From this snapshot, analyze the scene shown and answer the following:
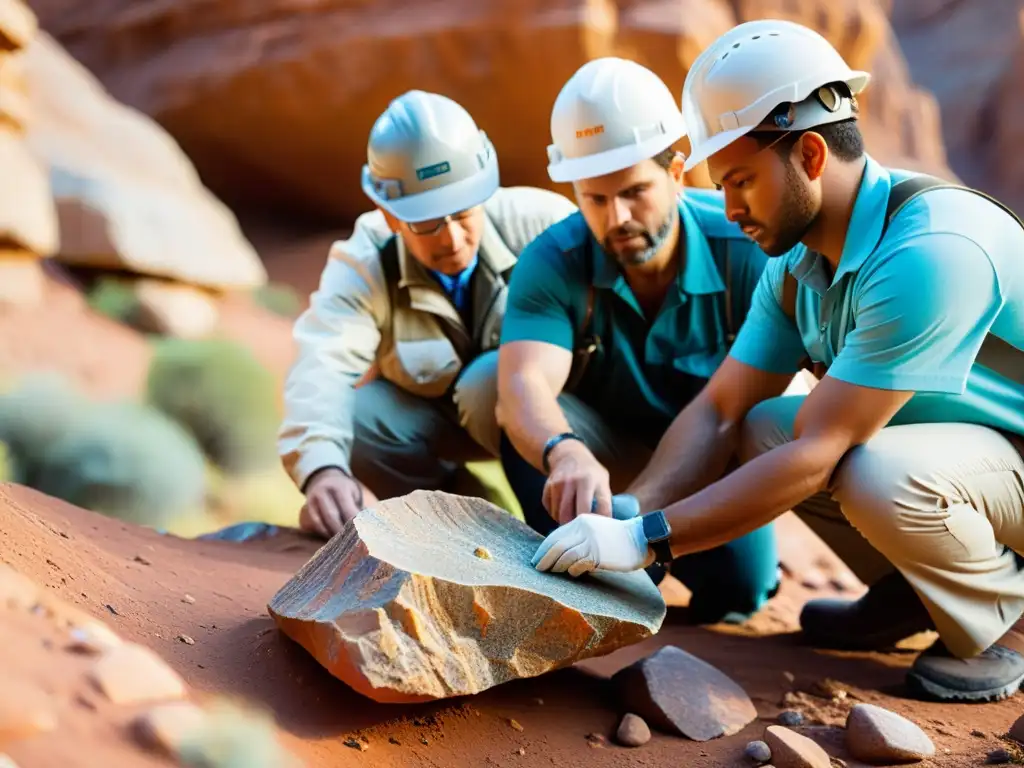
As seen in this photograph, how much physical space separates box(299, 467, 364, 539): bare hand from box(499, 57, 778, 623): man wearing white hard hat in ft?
1.63

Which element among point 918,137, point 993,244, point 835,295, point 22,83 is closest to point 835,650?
point 835,295

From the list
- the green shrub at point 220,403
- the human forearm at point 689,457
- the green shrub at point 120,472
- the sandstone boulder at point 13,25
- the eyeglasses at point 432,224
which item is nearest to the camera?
the human forearm at point 689,457

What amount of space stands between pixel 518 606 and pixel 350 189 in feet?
24.4

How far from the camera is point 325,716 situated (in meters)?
1.90

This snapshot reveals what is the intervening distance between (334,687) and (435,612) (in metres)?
0.28

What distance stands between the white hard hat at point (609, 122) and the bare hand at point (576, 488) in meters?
0.76

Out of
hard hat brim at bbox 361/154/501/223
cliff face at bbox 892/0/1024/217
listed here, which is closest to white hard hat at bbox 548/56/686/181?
hard hat brim at bbox 361/154/501/223

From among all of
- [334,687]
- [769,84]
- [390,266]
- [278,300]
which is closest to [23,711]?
[334,687]

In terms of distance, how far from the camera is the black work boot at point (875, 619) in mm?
2752

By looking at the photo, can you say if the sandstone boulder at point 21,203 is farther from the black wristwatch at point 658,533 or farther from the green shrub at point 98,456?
the black wristwatch at point 658,533

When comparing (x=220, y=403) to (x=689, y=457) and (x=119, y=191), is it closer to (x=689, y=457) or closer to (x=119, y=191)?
(x=119, y=191)

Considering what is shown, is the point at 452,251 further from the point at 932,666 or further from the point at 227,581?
the point at 932,666

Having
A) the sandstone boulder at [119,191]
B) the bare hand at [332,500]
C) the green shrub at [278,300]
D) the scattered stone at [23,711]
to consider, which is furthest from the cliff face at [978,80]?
the scattered stone at [23,711]

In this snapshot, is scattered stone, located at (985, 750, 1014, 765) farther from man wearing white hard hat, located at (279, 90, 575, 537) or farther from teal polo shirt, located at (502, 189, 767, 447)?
man wearing white hard hat, located at (279, 90, 575, 537)
